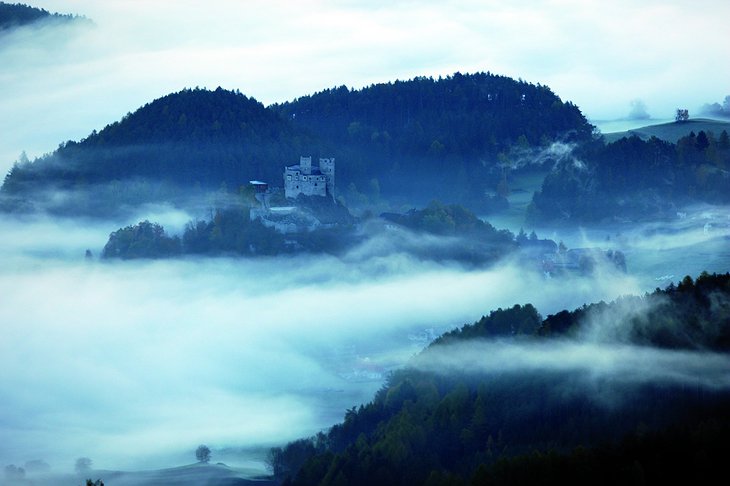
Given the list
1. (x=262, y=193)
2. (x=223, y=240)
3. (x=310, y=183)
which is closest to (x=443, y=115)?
(x=223, y=240)

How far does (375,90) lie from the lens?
190125 mm

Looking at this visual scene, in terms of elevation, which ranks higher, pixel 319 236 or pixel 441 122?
pixel 441 122

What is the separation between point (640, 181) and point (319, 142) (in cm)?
2285

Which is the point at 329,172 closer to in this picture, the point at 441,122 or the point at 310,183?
the point at 310,183

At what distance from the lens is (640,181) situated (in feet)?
525

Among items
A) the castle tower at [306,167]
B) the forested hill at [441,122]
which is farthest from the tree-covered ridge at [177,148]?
the castle tower at [306,167]

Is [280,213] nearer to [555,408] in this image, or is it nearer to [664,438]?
[555,408]

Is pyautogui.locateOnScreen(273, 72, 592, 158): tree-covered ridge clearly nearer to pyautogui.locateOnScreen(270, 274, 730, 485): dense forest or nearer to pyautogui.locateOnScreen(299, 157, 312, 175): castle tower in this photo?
pyautogui.locateOnScreen(299, 157, 312, 175): castle tower

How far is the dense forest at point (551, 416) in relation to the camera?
236 feet

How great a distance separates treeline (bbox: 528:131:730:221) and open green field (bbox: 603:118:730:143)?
176cm

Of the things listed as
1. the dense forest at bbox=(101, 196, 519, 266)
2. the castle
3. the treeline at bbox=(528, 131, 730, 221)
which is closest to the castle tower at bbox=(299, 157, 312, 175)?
the castle

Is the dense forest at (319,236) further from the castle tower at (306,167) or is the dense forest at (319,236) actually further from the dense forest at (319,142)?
the dense forest at (319,142)

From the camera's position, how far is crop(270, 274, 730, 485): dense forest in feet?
236

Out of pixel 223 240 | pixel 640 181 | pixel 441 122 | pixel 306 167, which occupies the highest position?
pixel 441 122
